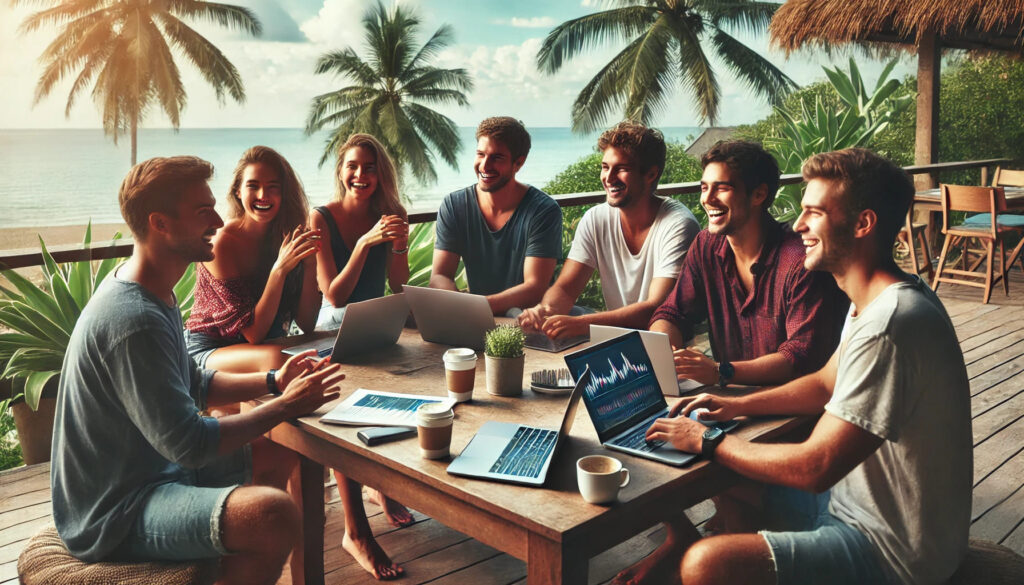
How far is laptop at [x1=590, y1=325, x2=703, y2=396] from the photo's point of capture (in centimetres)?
192

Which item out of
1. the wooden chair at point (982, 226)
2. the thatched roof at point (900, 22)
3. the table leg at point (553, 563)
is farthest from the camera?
the thatched roof at point (900, 22)

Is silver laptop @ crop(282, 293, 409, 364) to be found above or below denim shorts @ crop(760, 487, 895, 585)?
above

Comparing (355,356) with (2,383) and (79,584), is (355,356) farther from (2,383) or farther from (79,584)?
(2,383)

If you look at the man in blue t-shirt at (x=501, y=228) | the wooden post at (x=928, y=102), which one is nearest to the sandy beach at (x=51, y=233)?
the wooden post at (x=928, y=102)

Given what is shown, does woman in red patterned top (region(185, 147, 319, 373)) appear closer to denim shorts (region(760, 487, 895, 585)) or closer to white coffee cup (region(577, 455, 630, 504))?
white coffee cup (region(577, 455, 630, 504))

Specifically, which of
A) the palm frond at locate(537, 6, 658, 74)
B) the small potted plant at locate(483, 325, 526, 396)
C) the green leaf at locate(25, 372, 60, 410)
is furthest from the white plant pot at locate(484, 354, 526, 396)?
the palm frond at locate(537, 6, 658, 74)

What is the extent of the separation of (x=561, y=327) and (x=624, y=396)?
2.31ft

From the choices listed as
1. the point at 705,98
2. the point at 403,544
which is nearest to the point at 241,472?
the point at 403,544

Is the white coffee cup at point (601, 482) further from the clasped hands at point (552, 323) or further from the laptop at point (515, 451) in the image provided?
the clasped hands at point (552, 323)

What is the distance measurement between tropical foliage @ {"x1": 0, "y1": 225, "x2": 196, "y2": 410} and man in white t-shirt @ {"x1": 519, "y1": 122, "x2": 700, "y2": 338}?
2080mm

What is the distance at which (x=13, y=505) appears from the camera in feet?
9.80

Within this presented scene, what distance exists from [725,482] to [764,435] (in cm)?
15

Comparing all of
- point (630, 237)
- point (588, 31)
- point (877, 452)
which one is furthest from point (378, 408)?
point (588, 31)

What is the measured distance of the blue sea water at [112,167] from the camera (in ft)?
153
